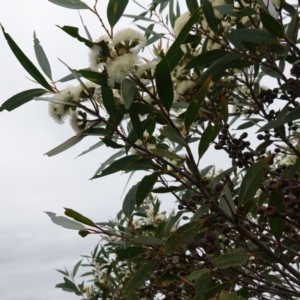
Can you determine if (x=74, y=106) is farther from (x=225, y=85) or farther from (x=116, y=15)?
(x=225, y=85)

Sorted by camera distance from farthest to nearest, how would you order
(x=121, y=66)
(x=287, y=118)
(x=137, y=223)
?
1. (x=137, y=223)
2. (x=287, y=118)
3. (x=121, y=66)

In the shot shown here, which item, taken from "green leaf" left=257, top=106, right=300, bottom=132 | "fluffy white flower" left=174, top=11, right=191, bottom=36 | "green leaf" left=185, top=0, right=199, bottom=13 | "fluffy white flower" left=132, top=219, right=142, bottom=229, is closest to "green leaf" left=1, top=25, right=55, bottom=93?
"fluffy white flower" left=174, top=11, right=191, bottom=36

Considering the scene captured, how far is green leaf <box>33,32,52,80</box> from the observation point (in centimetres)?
138

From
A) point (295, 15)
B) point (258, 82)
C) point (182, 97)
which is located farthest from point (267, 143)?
point (295, 15)

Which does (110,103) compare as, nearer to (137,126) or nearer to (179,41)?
(137,126)

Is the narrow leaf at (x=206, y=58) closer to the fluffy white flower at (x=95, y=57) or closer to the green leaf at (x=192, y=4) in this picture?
the green leaf at (x=192, y=4)

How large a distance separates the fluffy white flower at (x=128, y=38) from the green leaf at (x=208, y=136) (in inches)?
11.4

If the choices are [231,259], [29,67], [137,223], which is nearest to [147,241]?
[231,259]

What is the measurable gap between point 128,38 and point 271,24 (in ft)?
1.47

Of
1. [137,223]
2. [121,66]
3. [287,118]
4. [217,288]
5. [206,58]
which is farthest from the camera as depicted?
[137,223]

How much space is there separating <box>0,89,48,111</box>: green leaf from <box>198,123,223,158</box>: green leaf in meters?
0.46

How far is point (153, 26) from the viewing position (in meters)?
2.14

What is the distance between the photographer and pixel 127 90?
1188mm

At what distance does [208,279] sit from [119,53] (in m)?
0.65
